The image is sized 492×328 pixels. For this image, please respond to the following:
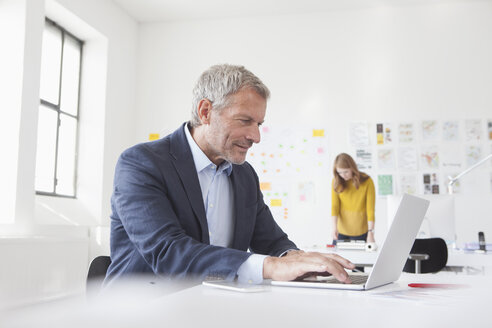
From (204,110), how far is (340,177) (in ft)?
10.2

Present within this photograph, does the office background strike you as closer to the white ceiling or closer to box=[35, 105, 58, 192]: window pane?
the white ceiling

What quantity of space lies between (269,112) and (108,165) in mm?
1853

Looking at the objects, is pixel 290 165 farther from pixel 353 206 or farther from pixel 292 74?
pixel 353 206

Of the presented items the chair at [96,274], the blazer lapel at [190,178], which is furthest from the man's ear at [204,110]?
the chair at [96,274]

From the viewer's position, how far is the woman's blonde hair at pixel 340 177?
14.5ft

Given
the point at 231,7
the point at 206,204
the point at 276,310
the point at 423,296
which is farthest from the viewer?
the point at 231,7

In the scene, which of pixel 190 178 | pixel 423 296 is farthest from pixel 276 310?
pixel 190 178

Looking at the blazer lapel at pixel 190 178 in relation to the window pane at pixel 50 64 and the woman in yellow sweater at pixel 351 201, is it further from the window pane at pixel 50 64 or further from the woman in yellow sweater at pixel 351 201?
the window pane at pixel 50 64

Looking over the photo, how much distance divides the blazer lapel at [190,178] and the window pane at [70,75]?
4.07 meters

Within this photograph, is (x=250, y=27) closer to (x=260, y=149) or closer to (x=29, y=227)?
(x=260, y=149)

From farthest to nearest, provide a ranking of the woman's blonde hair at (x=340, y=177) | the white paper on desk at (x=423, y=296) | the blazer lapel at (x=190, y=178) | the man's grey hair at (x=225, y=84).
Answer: the woman's blonde hair at (x=340, y=177) < the man's grey hair at (x=225, y=84) < the blazer lapel at (x=190, y=178) < the white paper on desk at (x=423, y=296)

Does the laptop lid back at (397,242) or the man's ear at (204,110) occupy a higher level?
the man's ear at (204,110)

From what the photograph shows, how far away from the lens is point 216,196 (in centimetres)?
156

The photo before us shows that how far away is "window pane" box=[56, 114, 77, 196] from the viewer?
5.08 m
